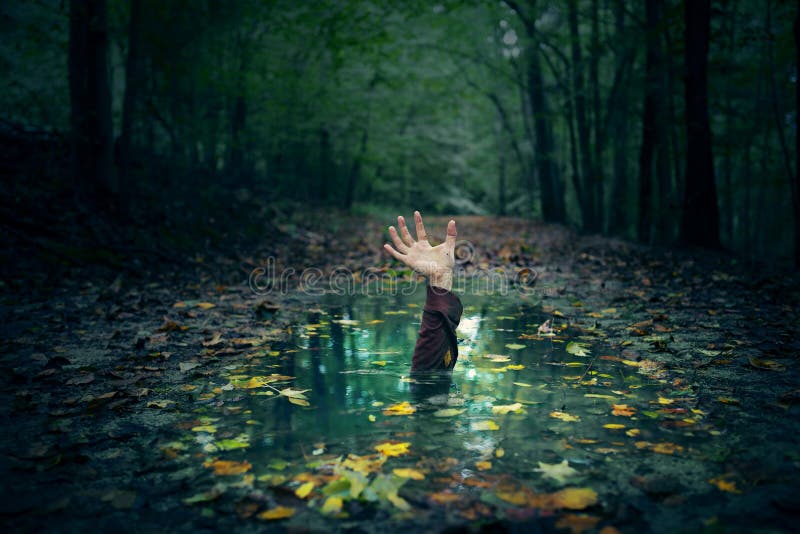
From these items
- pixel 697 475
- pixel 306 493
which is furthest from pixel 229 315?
pixel 697 475

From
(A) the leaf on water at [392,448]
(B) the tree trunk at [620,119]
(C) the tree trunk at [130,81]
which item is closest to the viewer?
(A) the leaf on water at [392,448]

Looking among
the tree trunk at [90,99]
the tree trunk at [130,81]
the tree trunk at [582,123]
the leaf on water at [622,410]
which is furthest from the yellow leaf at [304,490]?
the tree trunk at [582,123]

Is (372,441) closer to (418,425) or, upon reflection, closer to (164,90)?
(418,425)

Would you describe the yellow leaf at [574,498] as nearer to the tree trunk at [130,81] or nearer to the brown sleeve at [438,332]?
the brown sleeve at [438,332]

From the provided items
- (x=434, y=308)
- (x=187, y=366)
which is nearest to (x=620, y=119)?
(x=434, y=308)

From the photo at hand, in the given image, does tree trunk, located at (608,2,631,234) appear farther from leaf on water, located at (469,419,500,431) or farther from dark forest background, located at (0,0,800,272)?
leaf on water, located at (469,419,500,431)

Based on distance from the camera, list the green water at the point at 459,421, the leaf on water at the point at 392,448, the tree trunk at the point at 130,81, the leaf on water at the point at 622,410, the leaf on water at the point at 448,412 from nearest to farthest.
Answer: the green water at the point at 459,421 → the leaf on water at the point at 392,448 → the leaf on water at the point at 622,410 → the leaf on water at the point at 448,412 → the tree trunk at the point at 130,81

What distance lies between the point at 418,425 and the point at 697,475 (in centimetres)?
152

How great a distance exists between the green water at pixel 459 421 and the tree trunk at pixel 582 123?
42.6ft

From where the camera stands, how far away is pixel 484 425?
3.34 meters

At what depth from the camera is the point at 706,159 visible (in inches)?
423

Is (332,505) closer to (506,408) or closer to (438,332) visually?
(506,408)

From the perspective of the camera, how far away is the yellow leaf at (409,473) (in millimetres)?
2639

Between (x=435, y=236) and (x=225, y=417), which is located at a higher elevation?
(x=435, y=236)
